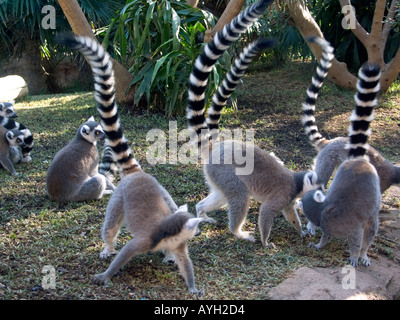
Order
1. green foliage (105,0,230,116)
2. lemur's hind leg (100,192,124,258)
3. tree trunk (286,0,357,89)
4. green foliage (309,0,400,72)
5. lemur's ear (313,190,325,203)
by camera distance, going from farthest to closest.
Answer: green foliage (309,0,400,72) → tree trunk (286,0,357,89) → green foliage (105,0,230,116) → lemur's ear (313,190,325,203) → lemur's hind leg (100,192,124,258)

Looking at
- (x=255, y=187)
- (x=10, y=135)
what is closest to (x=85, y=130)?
(x=10, y=135)

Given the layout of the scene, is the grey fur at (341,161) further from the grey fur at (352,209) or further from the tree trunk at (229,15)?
the tree trunk at (229,15)

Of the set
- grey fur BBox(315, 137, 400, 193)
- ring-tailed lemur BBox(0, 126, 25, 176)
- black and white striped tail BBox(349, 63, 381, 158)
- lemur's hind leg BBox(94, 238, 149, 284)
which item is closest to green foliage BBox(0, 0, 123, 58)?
ring-tailed lemur BBox(0, 126, 25, 176)

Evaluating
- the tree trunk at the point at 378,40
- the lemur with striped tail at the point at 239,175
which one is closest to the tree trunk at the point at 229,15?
the tree trunk at the point at 378,40

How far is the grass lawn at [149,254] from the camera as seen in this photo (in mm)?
3428

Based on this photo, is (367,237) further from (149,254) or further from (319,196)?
(149,254)

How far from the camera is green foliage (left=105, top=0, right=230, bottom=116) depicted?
7344 mm

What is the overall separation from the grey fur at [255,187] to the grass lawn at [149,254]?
26cm

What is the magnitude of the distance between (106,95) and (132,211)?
3.83ft

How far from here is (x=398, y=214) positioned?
5.12 metres

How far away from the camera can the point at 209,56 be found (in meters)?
4.39

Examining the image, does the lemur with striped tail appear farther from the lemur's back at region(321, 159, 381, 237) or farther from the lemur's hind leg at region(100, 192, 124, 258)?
the lemur's hind leg at region(100, 192, 124, 258)

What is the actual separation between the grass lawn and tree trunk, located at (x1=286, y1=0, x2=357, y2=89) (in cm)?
186

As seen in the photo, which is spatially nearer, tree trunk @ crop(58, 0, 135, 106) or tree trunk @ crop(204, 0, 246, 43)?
tree trunk @ crop(58, 0, 135, 106)
